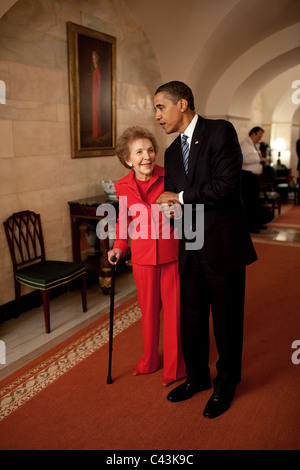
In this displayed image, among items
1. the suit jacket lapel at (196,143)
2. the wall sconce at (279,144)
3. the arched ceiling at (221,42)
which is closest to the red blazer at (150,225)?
the suit jacket lapel at (196,143)

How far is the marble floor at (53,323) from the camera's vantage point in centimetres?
337

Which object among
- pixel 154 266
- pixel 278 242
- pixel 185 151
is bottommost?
pixel 278 242

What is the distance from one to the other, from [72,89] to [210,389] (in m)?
3.55

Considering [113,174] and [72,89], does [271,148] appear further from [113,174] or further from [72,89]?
[72,89]

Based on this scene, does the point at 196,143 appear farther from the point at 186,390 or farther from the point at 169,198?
the point at 186,390

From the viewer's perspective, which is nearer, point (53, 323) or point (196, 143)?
point (196, 143)

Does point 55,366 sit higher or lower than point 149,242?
lower

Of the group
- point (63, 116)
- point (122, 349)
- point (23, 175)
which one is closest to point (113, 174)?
point (63, 116)

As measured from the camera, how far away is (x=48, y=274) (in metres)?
3.76

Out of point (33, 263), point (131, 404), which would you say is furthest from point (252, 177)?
point (131, 404)

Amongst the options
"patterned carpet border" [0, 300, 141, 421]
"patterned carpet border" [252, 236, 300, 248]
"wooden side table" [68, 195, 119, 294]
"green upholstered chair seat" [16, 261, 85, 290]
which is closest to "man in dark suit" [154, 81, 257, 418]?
"patterned carpet border" [0, 300, 141, 421]

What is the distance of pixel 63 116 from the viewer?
451 centimetres

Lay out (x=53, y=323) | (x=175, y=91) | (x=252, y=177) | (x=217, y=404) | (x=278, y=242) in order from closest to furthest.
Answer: (x=175, y=91), (x=217, y=404), (x=53, y=323), (x=278, y=242), (x=252, y=177)
